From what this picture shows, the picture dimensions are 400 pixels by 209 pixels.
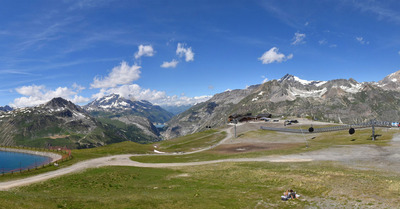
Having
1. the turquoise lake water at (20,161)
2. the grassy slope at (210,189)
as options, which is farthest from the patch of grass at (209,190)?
the turquoise lake water at (20,161)

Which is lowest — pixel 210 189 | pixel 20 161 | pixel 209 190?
pixel 210 189

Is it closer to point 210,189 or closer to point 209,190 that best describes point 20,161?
point 210,189

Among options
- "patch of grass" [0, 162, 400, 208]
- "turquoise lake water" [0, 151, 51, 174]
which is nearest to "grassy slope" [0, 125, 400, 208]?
"patch of grass" [0, 162, 400, 208]

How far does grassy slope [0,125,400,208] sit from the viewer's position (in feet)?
94.3

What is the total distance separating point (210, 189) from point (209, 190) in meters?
0.91

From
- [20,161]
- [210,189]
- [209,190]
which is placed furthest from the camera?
[20,161]

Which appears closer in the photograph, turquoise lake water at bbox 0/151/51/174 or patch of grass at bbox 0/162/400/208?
patch of grass at bbox 0/162/400/208

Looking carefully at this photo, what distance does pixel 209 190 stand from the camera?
3797 cm

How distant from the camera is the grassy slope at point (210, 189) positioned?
28734 mm

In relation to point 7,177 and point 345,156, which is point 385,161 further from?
point 7,177

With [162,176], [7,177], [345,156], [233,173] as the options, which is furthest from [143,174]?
[345,156]

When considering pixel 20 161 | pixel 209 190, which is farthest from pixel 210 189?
pixel 20 161

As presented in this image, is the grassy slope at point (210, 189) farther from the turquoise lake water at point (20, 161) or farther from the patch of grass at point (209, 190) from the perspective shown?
the turquoise lake water at point (20, 161)

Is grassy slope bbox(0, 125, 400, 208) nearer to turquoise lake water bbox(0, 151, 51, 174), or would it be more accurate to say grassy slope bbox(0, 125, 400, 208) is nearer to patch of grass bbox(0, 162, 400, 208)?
patch of grass bbox(0, 162, 400, 208)
